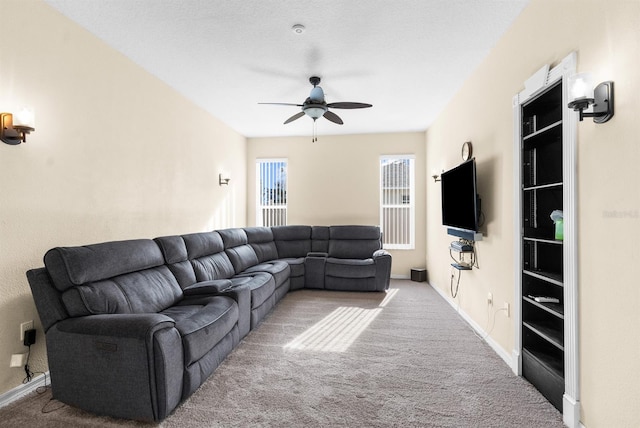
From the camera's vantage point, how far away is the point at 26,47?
2.26m

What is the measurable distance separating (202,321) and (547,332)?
7.89 ft

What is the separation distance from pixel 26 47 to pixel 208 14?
129cm

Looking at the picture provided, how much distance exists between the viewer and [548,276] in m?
2.12

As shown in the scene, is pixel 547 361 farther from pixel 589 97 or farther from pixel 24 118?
pixel 24 118

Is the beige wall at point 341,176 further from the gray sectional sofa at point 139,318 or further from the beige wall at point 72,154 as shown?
the gray sectional sofa at point 139,318

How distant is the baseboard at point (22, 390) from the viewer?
2.08 m

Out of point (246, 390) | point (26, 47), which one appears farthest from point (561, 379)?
point (26, 47)

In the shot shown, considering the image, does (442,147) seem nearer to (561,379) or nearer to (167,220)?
(561,379)

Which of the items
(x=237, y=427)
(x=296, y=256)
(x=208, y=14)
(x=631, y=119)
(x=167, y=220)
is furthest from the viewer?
(x=296, y=256)

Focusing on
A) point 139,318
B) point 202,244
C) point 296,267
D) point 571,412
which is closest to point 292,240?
point 296,267

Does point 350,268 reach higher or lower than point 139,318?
lower

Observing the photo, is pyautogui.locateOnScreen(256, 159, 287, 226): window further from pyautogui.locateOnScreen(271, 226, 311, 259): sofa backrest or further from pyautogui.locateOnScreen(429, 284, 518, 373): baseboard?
pyautogui.locateOnScreen(429, 284, 518, 373): baseboard

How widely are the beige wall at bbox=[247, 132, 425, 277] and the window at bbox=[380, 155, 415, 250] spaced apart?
0.42 feet

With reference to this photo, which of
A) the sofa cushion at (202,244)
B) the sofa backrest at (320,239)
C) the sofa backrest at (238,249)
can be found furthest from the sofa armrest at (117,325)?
the sofa backrest at (320,239)
